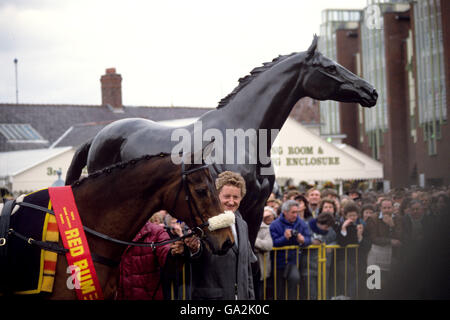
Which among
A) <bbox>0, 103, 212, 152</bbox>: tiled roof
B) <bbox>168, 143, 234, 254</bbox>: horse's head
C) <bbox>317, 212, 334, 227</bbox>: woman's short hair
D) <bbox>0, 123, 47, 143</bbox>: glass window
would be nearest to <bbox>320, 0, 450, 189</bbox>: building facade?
<bbox>0, 103, 212, 152</bbox>: tiled roof

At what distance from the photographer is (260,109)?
5832 mm

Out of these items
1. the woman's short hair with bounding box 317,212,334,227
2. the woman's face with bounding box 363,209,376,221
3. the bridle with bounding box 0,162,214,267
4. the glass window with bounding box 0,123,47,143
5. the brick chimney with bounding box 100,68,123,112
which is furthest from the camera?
the brick chimney with bounding box 100,68,123,112

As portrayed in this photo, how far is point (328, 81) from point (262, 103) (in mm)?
703

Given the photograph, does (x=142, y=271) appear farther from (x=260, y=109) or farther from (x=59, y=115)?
(x=59, y=115)

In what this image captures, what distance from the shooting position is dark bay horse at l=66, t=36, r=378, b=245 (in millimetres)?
5719

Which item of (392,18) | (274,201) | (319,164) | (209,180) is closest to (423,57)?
(392,18)

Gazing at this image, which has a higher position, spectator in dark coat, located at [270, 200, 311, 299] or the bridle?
the bridle

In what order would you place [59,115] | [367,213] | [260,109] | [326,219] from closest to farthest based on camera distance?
[260,109] → [326,219] → [367,213] → [59,115]

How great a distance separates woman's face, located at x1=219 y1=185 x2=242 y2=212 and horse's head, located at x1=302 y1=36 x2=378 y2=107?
177cm

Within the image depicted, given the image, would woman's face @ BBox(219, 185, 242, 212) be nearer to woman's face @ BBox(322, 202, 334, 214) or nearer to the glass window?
woman's face @ BBox(322, 202, 334, 214)

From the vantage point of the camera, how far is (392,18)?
132ft

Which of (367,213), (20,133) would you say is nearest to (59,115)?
(20,133)

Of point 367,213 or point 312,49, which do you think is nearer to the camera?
point 312,49
